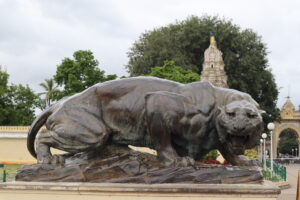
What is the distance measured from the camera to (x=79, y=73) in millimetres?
33344

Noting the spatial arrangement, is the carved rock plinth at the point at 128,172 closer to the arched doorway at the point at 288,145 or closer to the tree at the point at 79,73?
the tree at the point at 79,73

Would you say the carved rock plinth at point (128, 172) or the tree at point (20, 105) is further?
the tree at point (20, 105)

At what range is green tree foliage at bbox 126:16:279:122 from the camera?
39594mm

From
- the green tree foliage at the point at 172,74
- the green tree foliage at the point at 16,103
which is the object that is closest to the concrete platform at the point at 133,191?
the green tree foliage at the point at 172,74

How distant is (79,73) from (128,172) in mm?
28150

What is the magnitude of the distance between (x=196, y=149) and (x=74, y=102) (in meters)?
1.86

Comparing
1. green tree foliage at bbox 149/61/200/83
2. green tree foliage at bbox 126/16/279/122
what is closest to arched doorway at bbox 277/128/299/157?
green tree foliage at bbox 126/16/279/122

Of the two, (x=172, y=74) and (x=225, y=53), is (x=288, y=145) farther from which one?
(x=172, y=74)

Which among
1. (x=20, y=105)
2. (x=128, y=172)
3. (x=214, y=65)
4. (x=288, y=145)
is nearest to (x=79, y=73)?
(x=20, y=105)

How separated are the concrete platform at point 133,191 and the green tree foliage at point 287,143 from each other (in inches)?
3192

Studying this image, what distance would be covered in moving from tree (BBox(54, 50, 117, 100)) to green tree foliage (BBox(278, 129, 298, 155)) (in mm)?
58003

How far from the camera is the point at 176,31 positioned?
42469 millimetres

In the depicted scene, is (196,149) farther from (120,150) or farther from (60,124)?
(60,124)

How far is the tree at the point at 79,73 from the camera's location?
3241 centimetres
